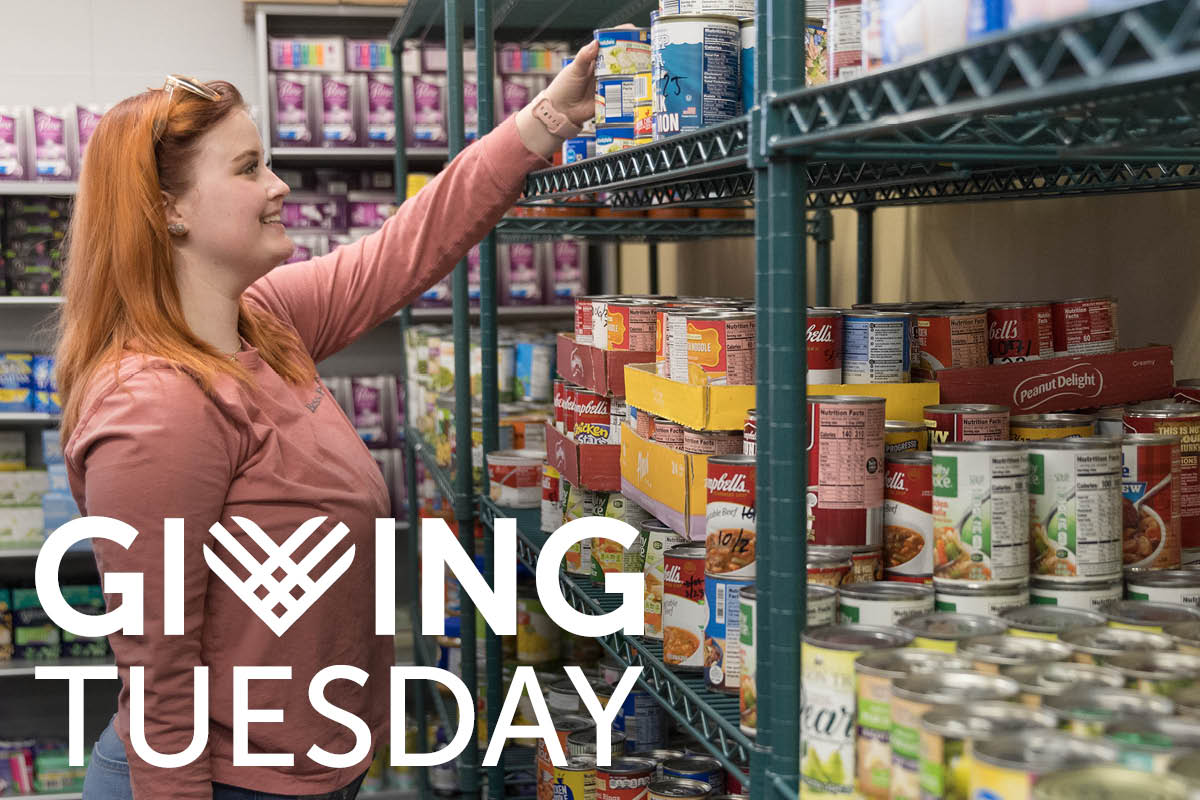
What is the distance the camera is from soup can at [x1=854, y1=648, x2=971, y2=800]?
0.95 metres

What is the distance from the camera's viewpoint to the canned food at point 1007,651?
986 millimetres

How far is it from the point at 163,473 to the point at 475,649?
5.39 ft

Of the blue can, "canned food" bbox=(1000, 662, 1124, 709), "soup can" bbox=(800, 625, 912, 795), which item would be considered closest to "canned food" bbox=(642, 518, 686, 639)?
the blue can

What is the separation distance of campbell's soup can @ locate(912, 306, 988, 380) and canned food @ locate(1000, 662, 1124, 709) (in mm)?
715

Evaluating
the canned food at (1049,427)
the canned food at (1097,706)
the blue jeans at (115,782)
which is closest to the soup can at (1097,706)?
the canned food at (1097,706)

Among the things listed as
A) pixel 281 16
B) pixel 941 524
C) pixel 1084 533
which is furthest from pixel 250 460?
pixel 281 16

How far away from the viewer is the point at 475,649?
3.14m

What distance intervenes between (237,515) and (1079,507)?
1.10 meters

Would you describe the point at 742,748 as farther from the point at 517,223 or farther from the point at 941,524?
the point at 517,223

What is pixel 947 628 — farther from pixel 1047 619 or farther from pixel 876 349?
pixel 876 349

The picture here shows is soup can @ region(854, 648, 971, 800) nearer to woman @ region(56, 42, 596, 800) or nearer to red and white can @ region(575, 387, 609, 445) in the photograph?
woman @ region(56, 42, 596, 800)

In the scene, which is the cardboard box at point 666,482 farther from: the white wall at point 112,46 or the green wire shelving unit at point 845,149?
the white wall at point 112,46

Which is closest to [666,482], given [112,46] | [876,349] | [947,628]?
[876,349]

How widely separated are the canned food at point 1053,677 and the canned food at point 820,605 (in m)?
0.22
